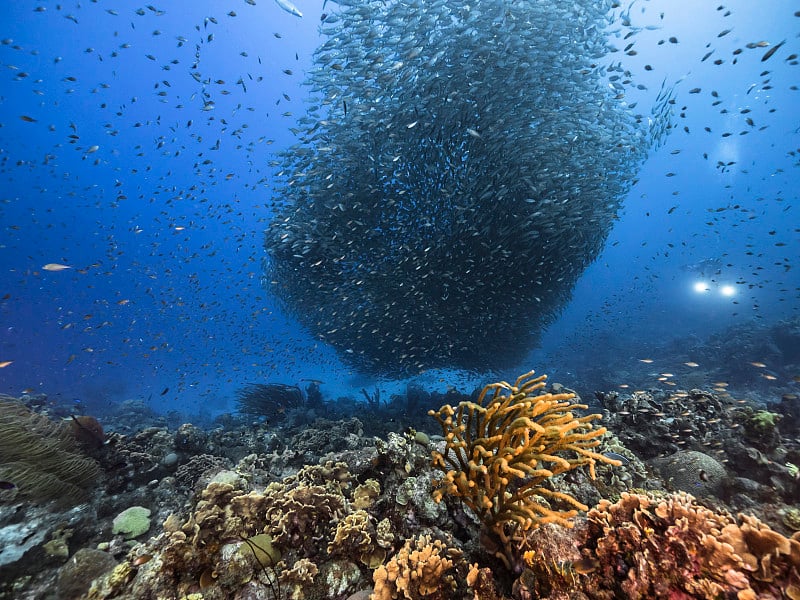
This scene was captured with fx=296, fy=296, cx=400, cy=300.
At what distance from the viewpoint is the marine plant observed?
4836 millimetres

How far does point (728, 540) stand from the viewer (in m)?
1.86

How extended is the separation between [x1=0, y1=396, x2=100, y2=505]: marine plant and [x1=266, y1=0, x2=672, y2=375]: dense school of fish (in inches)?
358

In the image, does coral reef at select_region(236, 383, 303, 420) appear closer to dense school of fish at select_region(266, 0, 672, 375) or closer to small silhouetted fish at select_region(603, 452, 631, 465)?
dense school of fish at select_region(266, 0, 672, 375)

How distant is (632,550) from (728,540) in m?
0.56

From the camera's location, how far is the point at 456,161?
1189cm

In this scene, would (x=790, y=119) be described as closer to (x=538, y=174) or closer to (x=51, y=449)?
(x=538, y=174)

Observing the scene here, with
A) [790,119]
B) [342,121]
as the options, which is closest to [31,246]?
[342,121]

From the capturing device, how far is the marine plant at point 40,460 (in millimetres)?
4836

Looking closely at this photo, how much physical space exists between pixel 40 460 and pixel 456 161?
45.2 feet

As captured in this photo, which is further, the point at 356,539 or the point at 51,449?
the point at 51,449

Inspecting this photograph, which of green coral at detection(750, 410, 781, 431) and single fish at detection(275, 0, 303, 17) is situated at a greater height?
single fish at detection(275, 0, 303, 17)

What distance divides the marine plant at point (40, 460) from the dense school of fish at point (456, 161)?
909 cm

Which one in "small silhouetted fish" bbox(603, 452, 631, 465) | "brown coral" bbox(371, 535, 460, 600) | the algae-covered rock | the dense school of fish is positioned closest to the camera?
"brown coral" bbox(371, 535, 460, 600)

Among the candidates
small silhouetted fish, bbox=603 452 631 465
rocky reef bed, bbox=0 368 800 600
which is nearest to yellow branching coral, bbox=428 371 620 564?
rocky reef bed, bbox=0 368 800 600
